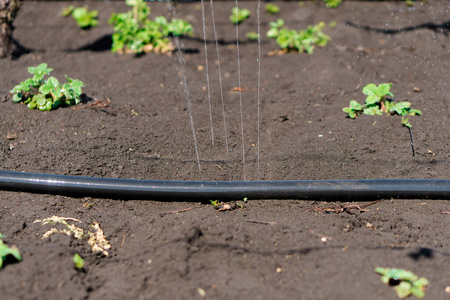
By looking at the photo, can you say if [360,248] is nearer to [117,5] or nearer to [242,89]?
[242,89]

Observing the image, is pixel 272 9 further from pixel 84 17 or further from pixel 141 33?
pixel 84 17

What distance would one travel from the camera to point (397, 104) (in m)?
3.31

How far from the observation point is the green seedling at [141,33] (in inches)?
174

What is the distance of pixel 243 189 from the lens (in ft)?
8.18

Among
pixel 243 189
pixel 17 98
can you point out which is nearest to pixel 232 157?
pixel 243 189

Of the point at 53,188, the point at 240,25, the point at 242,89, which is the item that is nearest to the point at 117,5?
the point at 240,25

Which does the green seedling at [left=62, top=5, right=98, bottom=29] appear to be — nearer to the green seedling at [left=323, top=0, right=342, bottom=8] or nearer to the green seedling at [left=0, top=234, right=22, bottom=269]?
the green seedling at [left=323, top=0, right=342, bottom=8]

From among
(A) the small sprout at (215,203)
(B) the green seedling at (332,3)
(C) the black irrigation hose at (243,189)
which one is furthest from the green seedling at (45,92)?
(B) the green seedling at (332,3)

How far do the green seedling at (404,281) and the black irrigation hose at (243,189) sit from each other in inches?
27.3

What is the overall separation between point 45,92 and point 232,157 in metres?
1.54

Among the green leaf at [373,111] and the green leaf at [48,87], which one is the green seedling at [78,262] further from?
the green leaf at [373,111]

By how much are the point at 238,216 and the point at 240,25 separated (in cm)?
355

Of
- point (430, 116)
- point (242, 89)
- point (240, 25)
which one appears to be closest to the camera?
point (430, 116)

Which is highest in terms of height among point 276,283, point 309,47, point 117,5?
point 117,5
